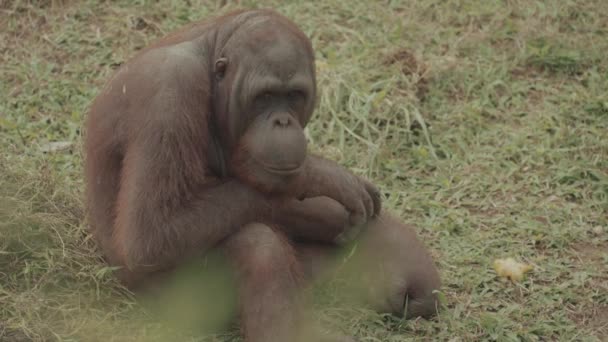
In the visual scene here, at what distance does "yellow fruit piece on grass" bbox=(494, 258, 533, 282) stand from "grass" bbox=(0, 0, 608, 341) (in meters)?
0.04

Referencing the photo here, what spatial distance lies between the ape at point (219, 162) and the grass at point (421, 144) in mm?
278

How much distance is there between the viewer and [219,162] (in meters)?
4.04

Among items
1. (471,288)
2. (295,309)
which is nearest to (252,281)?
(295,309)

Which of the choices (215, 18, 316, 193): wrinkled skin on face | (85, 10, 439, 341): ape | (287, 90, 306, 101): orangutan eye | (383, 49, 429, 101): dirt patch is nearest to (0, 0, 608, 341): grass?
(383, 49, 429, 101): dirt patch

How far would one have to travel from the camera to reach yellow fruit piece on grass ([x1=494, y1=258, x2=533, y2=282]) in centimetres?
454

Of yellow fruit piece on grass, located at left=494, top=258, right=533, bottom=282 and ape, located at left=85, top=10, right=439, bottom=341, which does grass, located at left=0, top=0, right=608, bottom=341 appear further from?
ape, located at left=85, top=10, right=439, bottom=341

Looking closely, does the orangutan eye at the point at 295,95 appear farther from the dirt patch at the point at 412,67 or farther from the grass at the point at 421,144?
the dirt patch at the point at 412,67

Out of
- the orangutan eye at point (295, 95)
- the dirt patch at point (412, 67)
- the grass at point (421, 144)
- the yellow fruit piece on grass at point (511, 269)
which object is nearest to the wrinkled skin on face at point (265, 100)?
the orangutan eye at point (295, 95)

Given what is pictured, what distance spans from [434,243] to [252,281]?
1.42m

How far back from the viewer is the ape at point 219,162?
3656mm

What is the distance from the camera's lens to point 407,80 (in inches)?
239

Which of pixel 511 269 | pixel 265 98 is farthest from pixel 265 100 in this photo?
pixel 511 269

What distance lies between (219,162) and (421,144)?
197 centimetres

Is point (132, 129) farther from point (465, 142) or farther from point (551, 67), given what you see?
point (551, 67)
